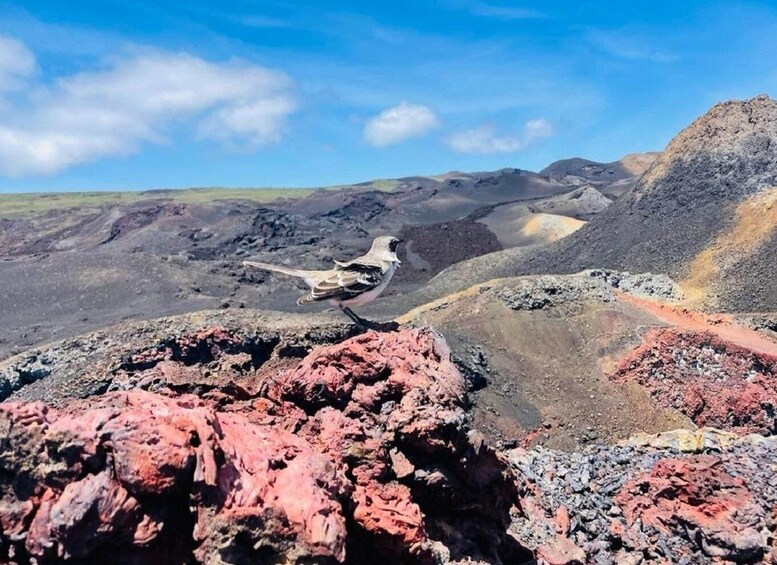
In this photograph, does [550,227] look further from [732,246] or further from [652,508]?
[652,508]

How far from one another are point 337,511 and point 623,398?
13441 mm

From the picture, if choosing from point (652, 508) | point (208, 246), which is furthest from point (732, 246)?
point (208, 246)


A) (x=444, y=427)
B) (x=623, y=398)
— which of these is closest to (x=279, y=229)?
(x=623, y=398)

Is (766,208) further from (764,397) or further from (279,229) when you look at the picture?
(279,229)

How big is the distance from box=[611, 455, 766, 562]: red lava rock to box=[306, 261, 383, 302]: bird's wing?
592cm

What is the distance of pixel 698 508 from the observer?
435 inches

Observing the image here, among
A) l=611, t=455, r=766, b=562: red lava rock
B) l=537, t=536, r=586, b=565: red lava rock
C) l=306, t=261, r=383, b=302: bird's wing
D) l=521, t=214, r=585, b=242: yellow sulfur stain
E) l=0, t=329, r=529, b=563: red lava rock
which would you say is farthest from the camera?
l=521, t=214, r=585, b=242: yellow sulfur stain

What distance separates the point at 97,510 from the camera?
4746mm

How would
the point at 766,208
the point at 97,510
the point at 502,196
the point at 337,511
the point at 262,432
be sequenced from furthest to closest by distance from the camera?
the point at 502,196 < the point at 766,208 < the point at 262,432 < the point at 337,511 < the point at 97,510

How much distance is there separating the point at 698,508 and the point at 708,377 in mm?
7107

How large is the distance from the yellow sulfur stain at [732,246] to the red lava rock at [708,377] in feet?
27.6

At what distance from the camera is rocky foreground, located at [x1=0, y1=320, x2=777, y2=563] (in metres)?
4.90

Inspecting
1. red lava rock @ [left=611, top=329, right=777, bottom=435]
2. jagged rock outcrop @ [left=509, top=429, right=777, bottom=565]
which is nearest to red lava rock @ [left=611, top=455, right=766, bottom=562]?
jagged rock outcrop @ [left=509, top=429, right=777, bottom=565]

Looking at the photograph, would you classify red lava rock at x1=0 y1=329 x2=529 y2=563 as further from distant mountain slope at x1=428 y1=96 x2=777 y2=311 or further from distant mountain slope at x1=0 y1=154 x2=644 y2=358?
distant mountain slope at x1=0 y1=154 x2=644 y2=358
